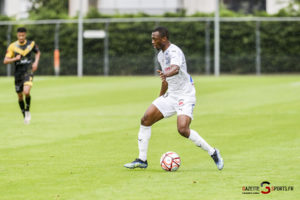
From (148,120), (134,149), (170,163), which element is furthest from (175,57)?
(134,149)

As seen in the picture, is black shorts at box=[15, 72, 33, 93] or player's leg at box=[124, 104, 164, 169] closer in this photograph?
player's leg at box=[124, 104, 164, 169]

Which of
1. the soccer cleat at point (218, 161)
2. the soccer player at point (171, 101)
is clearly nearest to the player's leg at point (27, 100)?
the soccer player at point (171, 101)

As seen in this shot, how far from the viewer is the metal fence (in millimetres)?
39656

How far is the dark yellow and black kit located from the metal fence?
2234cm

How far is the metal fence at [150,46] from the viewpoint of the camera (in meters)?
39.7

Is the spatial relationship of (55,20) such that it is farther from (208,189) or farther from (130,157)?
(208,189)

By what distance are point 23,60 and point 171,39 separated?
23359mm

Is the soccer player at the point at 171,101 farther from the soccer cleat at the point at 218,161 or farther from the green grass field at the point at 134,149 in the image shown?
the green grass field at the point at 134,149

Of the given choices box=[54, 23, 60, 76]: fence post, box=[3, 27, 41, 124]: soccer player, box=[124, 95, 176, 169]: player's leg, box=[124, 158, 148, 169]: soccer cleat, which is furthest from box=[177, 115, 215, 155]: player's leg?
box=[54, 23, 60, 76]: fence post

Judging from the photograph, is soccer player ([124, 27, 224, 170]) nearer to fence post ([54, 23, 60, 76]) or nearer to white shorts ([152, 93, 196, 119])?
white shorts ([152, 93, 196, 119])

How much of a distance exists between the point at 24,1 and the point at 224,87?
2834 cm

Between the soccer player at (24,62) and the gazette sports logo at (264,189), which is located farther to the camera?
the soccer player at (24,62)

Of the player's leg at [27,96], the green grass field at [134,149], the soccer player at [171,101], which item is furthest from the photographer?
the player's leg at [27,96]

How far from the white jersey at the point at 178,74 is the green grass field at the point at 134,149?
113 centimetres
